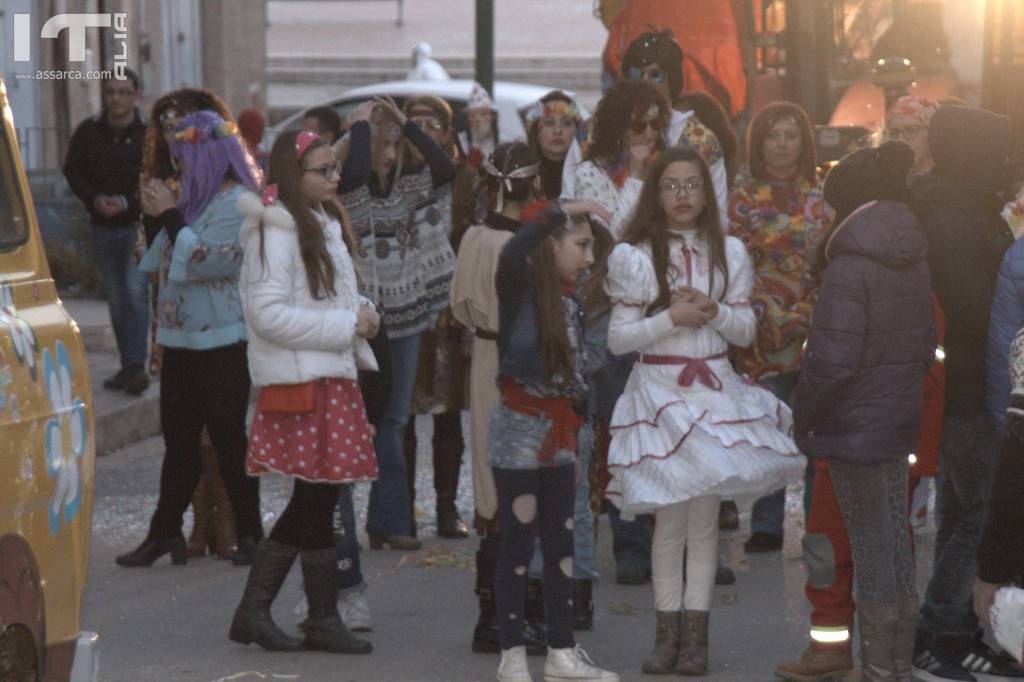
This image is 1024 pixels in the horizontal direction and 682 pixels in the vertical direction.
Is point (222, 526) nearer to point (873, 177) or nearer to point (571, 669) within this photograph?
point (571, 669)

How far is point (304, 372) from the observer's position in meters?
6.94

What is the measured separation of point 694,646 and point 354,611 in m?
1.40

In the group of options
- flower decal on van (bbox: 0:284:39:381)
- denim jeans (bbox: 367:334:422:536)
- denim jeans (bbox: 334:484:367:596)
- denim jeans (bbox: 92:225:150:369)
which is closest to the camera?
flower decal on van (bbox: 0:284:39:381)

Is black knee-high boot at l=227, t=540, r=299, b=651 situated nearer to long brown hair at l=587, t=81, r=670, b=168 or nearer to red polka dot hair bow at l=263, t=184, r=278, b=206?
red polka dot hair bow at l=263, t=184, r=278, b=206

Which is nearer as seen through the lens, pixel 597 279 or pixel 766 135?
pixel 597 279

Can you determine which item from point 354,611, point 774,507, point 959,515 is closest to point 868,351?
point 959,515

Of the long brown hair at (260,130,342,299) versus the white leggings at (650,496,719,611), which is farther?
the long brown hair at (260,130,342,299)

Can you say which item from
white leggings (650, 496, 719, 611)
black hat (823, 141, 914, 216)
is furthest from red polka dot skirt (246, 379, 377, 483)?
black hat (823, 141, 914, 216)

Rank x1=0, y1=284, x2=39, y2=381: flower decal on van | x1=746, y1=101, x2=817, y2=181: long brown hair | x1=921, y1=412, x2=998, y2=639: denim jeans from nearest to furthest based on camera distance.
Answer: x1=0, y1=284, x2=39, y2=381: flower decal on van < x1=921, y1=412, x2=998, y2=639: denim jeans < x1=746, y1=101, x2=817, y2=181: long brown hair

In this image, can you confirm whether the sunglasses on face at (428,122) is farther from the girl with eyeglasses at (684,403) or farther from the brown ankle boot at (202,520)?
the girl with eyeglasses at (684,403)

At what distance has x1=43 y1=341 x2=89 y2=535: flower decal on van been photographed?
5099 mm

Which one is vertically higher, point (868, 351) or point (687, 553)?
point (868, 351)

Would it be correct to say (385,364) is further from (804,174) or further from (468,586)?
(804,174)

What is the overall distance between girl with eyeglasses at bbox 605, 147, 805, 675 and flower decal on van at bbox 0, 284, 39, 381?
243 centimetres
